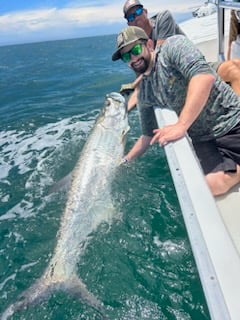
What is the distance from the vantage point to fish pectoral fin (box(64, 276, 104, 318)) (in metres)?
2.62

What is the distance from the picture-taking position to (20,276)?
303 cm

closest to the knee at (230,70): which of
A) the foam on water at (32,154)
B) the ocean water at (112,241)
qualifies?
the ocean water at (112,241)

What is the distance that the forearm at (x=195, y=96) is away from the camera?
2.56m

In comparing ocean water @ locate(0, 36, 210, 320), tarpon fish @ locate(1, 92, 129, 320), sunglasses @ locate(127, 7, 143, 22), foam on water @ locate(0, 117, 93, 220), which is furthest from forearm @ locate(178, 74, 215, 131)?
sunglasses @ locate(127, 7, 143, 22)

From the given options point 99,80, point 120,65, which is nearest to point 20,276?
point 99,80

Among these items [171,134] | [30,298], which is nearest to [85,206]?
[30,298]

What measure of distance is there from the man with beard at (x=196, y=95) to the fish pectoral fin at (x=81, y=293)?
1.24 meters

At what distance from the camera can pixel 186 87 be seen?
2949mm

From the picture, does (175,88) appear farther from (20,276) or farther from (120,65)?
(120,65)

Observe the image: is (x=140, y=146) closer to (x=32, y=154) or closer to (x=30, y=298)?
(x=30, y=298)

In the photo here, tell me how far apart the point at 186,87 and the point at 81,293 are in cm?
187

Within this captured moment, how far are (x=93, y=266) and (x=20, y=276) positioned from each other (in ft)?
2.15

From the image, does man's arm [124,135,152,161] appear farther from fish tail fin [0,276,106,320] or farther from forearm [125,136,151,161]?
fish tail fin [0,276,106,320]

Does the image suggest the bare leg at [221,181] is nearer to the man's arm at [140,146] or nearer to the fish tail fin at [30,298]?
the man's arm at [140,146]
